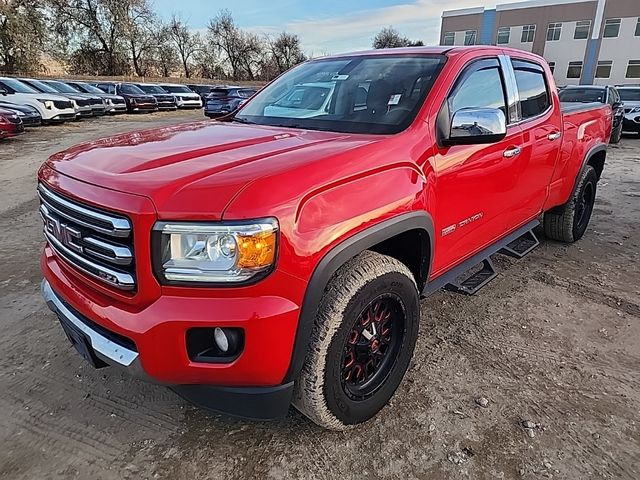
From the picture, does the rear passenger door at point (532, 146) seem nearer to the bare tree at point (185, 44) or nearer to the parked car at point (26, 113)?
the parked car at point (26, 113)

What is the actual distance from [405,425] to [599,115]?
13.9 feet

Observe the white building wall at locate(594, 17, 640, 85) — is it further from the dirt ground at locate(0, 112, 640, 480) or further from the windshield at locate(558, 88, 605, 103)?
the dirt ground at locate(0, 112, 640, 480)

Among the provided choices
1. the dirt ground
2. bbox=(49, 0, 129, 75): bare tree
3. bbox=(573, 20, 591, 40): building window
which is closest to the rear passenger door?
the dirt ground

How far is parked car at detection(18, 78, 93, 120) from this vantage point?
56.3 ft

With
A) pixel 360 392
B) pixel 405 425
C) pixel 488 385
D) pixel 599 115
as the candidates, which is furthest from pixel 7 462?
pixel 599 115

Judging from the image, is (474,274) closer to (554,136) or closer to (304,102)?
(554,136)

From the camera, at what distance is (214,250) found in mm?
1702

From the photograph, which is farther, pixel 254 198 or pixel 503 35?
pixel 503 35

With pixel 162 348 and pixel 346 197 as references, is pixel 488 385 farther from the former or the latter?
pixel 162 348

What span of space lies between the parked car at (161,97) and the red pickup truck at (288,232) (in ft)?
75.7

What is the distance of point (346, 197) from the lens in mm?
1962

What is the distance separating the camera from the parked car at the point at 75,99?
17.2 m

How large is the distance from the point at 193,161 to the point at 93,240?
1.74 ft

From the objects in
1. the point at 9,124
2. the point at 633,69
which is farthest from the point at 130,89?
the point at 633,69
